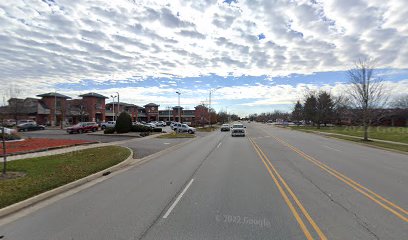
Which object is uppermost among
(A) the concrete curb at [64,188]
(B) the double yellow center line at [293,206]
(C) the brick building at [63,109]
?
(C) the brick building at [63,109]

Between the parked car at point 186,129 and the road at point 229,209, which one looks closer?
the road at point 229,209

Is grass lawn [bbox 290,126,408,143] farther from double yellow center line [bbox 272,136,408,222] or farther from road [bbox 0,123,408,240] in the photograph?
road [bbox 0,123,408,240]

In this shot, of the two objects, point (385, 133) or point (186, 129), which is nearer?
point (385, 133)

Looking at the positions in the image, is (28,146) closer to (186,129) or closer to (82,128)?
(82,128)

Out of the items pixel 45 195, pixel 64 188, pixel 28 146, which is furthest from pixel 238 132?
pixel 45 195

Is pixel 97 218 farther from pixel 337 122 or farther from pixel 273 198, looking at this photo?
pixel 337 122

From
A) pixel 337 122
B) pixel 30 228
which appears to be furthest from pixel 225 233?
pixel 337 122

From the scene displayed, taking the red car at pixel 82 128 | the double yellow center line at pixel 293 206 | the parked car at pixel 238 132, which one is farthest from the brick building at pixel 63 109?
the double yellow center line at pixel 293 206

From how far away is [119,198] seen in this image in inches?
316

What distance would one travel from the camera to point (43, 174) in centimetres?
1074

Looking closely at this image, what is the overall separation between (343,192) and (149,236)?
5678 millimetres

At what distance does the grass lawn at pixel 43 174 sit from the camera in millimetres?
8145

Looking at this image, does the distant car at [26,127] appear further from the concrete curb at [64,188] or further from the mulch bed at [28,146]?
the concrete curb at [64,188]

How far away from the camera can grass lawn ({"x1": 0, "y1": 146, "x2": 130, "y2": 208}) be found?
26.7 feet
